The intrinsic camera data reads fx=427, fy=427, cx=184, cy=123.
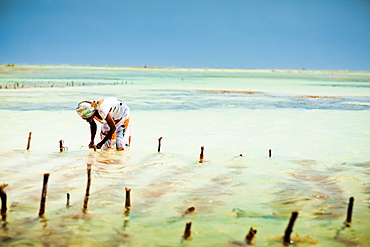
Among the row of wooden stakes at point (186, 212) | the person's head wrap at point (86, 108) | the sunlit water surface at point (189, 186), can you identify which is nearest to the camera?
the row of wooden stakes at point (186, 212)

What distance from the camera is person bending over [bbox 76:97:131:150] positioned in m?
6.15

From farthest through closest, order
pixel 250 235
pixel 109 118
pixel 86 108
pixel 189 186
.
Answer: pixel 109 118
pixel 86 108
pixel 189 186
pixel 250 235

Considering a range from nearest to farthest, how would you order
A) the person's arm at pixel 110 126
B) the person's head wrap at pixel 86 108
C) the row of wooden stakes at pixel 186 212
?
1. the row of wooden stakes at pixel 186 212
2. the person's head wrap at pixel 86 108
3. the person's arm at pixel 110 126

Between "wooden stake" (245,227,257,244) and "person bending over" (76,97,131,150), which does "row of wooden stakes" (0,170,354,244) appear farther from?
"person bending over" (76,97,131,150)

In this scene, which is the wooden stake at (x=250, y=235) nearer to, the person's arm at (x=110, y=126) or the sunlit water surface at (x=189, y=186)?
the sunlit water surface at (x=189, y=186)

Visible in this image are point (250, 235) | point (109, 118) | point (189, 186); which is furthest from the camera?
point (109, 118)

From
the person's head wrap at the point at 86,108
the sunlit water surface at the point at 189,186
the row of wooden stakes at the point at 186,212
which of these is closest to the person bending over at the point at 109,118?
the person's head wrap at the point at 86,108

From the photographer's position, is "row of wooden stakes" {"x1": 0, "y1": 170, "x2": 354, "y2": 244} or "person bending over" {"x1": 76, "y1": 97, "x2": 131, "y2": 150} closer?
"row of wooden stakes" {"x1": 0, "y1": 170, "x2": 354, "y2": 244}

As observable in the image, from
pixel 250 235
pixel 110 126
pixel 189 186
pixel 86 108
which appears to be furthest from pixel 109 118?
pixel 250 235

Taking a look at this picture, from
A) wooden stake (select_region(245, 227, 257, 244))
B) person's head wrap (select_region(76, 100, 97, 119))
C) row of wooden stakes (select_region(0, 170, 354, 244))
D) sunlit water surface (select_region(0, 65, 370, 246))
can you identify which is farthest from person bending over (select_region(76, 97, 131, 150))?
wooden stake (select_region(245, 227, 257, 244))

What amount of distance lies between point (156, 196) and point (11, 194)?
1.57 meters

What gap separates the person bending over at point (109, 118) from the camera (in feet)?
20.2

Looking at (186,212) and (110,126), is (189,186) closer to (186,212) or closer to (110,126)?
(186,212)

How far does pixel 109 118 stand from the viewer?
20.9 feet
